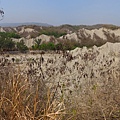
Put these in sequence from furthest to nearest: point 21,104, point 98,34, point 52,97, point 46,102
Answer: point 98,34 → point 52,97 → point 46,102 → point 21,104

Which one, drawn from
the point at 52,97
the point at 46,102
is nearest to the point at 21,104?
the point at 46,102

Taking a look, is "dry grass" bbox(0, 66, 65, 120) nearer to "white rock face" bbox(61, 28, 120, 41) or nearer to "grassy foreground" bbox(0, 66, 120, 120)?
"grassy foreground" bbox(0, 66, 120, 120)

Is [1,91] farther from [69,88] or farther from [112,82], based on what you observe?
[69,88]

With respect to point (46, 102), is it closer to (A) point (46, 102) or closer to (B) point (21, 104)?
(A) point (46, 102)

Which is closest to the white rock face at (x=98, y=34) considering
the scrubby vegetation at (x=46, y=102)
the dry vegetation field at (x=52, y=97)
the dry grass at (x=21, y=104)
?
the dry vegetation field at (x=52, y=97)

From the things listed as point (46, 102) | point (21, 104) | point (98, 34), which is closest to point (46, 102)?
point (46, 102)

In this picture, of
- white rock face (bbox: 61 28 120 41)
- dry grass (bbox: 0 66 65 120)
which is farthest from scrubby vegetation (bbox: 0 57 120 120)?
white rock face (bbox: 61 28 120 41)

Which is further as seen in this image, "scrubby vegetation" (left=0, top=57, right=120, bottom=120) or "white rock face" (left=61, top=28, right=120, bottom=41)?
"white rock face" (left=61, top=28, right=120, bottom=41)

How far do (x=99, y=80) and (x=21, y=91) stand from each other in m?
2.57

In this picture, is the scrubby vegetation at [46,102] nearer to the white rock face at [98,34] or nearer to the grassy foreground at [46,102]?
the grassy foreground at [46,102]

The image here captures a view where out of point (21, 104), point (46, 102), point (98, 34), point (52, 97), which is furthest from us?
point (98, 34)

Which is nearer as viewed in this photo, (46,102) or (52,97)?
(46,102)

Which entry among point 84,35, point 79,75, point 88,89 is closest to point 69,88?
point 79,75

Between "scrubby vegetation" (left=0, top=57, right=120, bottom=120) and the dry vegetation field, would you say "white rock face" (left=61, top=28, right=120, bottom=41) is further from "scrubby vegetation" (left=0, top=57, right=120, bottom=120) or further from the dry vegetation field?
"scrubby vegetation" (left=0, top=57, right=120, bottom=120)
